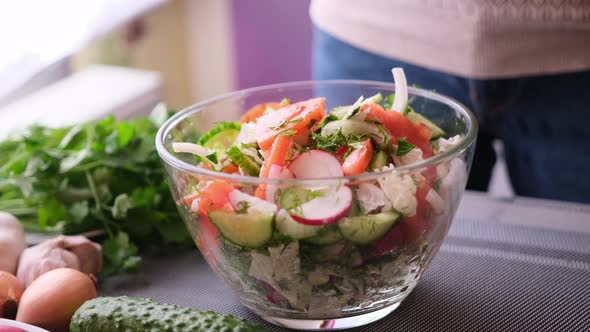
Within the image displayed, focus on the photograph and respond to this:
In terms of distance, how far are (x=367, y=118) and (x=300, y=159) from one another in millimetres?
100

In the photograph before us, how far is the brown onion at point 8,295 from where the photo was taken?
0.86 meters

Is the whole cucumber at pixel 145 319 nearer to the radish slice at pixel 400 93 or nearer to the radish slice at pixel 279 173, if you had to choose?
the radish slice at pixel 279 173

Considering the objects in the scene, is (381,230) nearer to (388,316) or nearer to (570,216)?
A: (388,316)

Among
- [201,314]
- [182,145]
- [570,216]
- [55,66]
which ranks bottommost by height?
[55,66]

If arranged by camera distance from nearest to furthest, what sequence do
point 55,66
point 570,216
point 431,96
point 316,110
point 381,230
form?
point 381,230 → point 316,110 → point 431,96 → point 570,216 → point 55,66

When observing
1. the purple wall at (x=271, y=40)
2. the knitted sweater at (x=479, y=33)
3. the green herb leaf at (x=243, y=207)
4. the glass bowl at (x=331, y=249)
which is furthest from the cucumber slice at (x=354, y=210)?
the purple wall at (x=271, y=40)

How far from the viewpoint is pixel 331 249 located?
0.72 metres

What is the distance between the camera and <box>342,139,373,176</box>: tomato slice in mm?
752

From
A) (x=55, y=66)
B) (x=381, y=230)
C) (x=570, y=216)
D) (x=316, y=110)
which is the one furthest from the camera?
(x=55, y=66)

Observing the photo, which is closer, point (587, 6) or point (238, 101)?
point (238, 101)

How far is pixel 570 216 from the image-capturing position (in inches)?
44.1

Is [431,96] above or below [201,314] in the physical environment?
above

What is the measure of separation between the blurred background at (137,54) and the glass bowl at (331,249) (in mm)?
939

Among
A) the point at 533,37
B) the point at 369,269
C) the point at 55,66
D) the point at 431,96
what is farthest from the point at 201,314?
the point at 55,66
